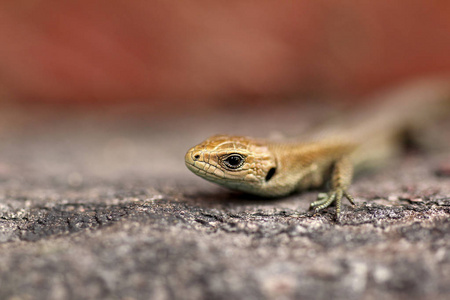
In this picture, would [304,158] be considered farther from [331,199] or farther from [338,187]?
[331,199]

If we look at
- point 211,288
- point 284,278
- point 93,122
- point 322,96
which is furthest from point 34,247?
point 322,96

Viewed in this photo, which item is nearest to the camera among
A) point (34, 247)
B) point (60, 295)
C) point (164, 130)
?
point (60, 295)

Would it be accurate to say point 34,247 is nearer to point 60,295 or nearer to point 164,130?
point 60,295

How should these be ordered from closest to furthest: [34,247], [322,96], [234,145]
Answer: [34,247], [234,145], [322,96]

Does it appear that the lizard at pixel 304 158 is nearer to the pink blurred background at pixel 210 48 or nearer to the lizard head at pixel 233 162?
the lizard head at pixel 233 162

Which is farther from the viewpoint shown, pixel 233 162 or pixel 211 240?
pixel 233 162

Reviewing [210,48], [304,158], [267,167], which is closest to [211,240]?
[267,167]
